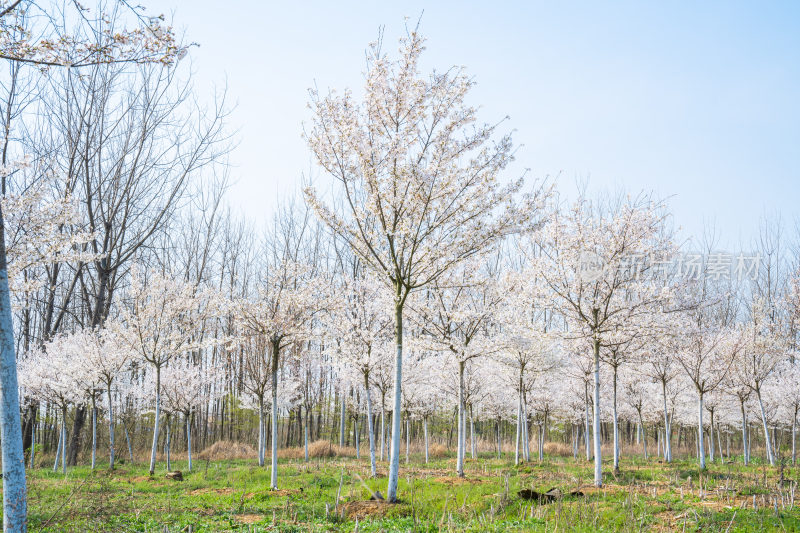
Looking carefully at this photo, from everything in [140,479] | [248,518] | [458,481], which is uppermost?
[248,518]

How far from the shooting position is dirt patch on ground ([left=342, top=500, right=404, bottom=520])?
282 inches

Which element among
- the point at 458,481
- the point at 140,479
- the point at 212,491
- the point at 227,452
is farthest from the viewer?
the point at 227,452

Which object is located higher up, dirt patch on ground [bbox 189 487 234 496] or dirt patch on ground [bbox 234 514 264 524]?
dirt patch on ground [bbox 234 514 264 524]

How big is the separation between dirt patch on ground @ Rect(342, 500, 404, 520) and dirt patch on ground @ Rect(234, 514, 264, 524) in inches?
54.1

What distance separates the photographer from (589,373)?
Result: 19188 millimetres

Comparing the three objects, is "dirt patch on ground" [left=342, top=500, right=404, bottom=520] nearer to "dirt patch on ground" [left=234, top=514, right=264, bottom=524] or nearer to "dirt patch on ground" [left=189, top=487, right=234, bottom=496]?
"dirt patch on ground" [left=234, top=514, right=264, bottom=524]

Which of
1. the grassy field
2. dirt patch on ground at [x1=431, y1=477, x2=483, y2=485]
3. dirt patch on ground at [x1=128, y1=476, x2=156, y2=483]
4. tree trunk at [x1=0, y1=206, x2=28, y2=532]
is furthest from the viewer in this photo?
dirt patch on ground at [x1=128, y1=476, x2=156, y2=483]

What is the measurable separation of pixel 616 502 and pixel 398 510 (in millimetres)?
4144

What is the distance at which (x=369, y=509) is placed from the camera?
7.35m

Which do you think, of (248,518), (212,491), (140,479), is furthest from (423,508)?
(140,479)

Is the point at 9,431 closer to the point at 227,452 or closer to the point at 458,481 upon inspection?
the point at 458,481

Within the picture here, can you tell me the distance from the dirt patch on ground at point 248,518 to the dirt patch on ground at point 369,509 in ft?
4.51

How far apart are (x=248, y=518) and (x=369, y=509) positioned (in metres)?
2.05

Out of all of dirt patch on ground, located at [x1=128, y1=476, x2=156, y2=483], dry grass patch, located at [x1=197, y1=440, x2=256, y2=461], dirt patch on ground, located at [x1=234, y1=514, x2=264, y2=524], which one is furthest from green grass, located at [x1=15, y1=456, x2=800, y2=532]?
dry grass patch, located at [x1=197, y1=440, x2=256, y2=461]
